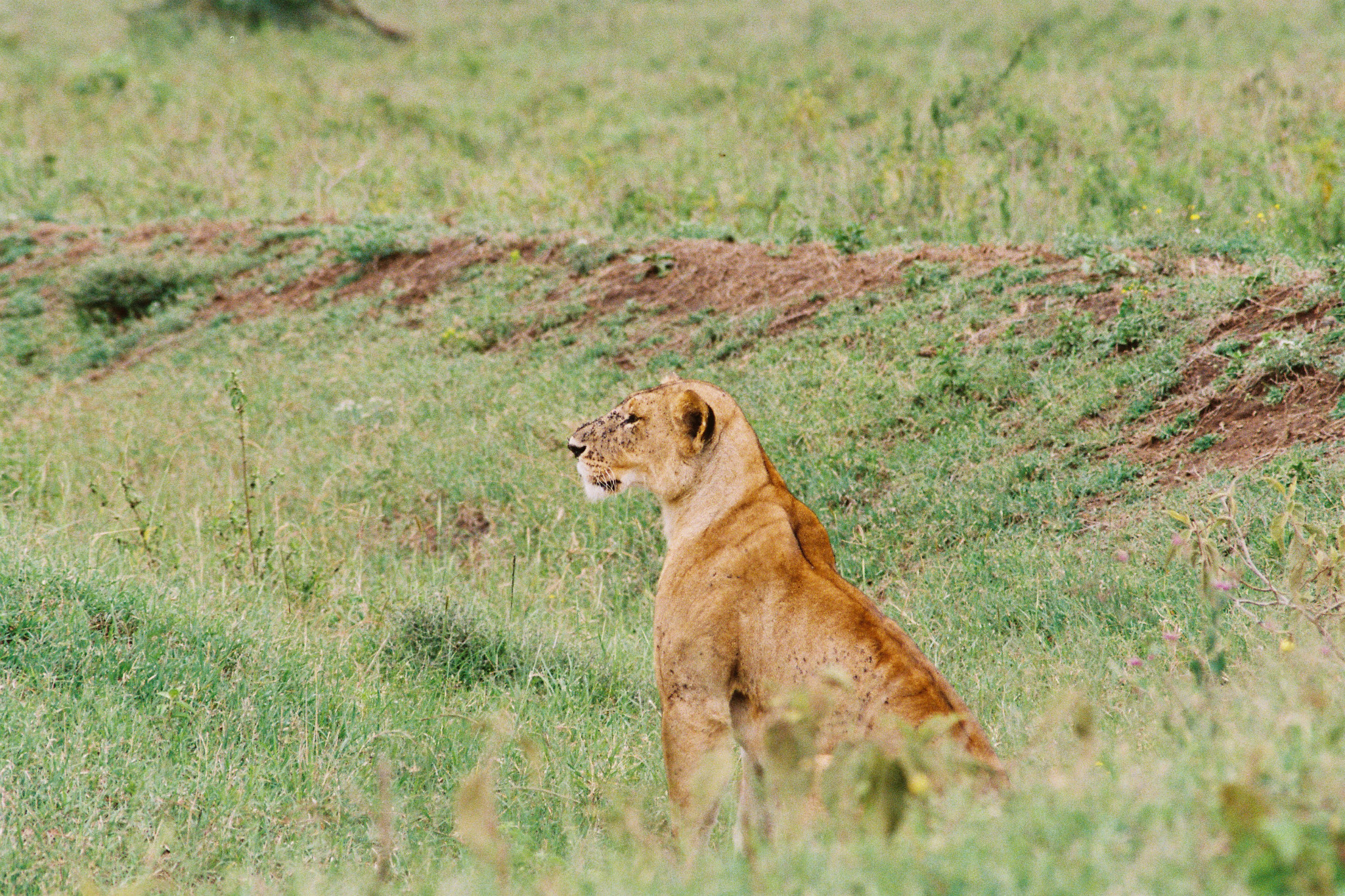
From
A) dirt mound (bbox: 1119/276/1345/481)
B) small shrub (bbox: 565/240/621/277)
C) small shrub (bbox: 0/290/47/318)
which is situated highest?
dirt mound (bbox: 1119/276/1345/481)

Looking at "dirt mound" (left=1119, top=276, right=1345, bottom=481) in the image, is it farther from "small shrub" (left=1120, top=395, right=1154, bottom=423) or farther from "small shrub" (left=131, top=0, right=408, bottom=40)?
"small shrub" (left=131, top=0, right=408, bottom=40)

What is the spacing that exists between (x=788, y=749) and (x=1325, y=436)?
4.78m

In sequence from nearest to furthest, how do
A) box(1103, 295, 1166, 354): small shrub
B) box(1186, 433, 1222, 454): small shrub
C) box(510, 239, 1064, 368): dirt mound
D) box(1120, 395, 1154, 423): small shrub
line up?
box(1186, 433, 1222, 454): small shrub
box(1120, 395, 1154, 423): small shrub
box(1103, 295, 1166, 354): small shrub
box(510, 239, 1064, 368): dirt mound

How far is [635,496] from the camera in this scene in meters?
7.68

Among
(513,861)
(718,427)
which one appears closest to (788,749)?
(513,861)

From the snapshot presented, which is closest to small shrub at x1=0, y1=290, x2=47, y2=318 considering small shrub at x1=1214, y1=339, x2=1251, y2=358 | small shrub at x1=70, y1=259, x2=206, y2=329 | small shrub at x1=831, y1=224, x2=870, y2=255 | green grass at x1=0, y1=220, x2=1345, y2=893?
small shrub at x1=70, y1=259, x2=206, y2=329

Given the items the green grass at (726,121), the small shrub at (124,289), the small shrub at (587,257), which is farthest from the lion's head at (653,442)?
the small shrub at (124,289)

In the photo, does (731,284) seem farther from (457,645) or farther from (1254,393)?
(457,645)

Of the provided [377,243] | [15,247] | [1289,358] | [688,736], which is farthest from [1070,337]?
[15,247]

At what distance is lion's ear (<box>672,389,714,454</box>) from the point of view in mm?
4402

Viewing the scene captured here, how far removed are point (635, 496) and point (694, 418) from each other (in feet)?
10.6

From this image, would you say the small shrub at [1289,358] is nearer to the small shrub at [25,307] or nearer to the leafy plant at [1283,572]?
the leafy plant at [1283,572]

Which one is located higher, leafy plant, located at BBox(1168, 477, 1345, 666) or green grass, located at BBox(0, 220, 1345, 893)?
leafy plant, located at BBox(1168, 477, 1345, 666)

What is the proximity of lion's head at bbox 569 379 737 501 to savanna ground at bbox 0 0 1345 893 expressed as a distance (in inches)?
39.5
